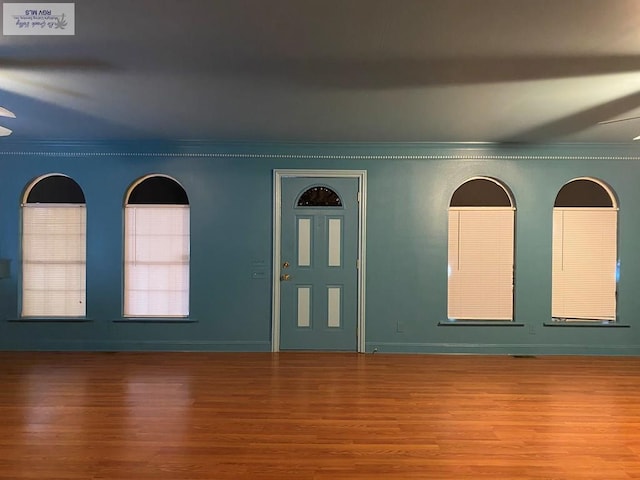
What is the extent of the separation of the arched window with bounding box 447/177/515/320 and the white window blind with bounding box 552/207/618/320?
56cm

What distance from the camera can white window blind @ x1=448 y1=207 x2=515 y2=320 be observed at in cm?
510

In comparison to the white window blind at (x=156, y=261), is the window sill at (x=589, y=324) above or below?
below

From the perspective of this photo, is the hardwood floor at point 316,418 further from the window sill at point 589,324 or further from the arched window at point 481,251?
the arched window at point 481,251

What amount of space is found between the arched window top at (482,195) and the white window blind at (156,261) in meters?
3.20

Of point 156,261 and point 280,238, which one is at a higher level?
point 280,238

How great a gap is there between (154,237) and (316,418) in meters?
3.01

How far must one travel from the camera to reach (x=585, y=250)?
5.09 m

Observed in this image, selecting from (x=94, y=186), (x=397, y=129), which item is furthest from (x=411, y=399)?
(x=94, y=186)

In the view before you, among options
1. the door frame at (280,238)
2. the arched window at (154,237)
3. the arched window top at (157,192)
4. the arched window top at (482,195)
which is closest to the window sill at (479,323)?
the door frame at (280,238)

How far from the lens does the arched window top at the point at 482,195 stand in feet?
16.8

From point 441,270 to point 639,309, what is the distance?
89.9 inches

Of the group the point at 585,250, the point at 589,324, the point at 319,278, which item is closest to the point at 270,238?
the point at 319,278

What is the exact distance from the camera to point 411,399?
12.0ft

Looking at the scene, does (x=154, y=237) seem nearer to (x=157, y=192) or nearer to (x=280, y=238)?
(x=157, y=192)
